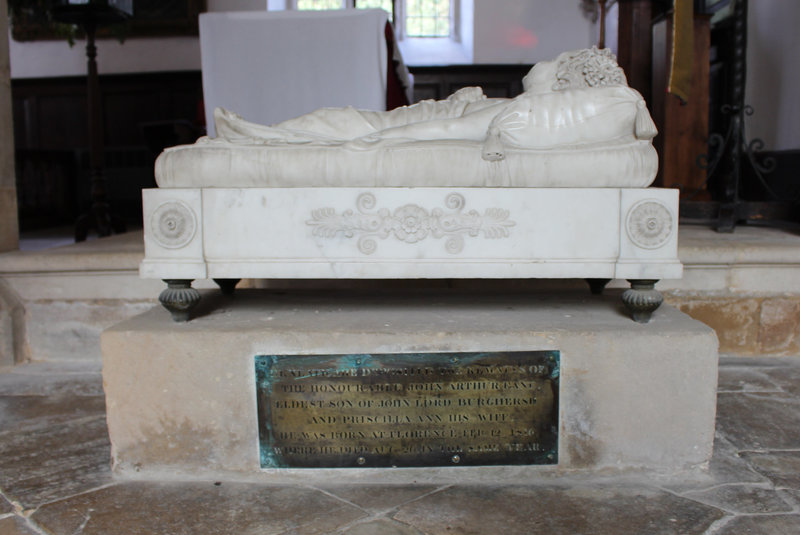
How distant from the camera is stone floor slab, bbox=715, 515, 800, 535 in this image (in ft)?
5.04

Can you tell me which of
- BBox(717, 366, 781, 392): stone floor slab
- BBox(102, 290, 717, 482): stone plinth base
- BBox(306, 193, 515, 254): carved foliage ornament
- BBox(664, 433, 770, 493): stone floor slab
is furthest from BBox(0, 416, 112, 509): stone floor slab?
BBox(717, 366, 781, 392): stone floor slab

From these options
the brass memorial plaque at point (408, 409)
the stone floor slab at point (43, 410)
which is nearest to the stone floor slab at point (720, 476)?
the brass memorial plaque at point (408, 409)

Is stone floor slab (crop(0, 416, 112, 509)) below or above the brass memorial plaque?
below

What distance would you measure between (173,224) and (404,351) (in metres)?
0.69

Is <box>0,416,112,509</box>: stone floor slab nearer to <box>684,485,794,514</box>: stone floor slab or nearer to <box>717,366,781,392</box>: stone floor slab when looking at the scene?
<box>684,485,794,514</box>: stone floor slab

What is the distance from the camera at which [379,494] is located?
1750 millimetres

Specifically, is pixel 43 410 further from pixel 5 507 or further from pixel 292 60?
pixel 292 60

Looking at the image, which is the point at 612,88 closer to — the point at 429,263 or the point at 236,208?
the point at 429,263

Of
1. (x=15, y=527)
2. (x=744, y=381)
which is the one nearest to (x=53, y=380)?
(x=15, y=527)

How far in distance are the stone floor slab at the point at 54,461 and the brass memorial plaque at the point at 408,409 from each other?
0.50 metres

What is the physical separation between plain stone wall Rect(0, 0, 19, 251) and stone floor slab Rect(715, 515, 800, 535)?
121 inches

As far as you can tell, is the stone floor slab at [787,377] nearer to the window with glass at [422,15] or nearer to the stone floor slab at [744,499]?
the stone floor slab at [744,499]

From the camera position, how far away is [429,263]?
1812 millimetres

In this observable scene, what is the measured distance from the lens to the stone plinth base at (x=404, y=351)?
179 cm
